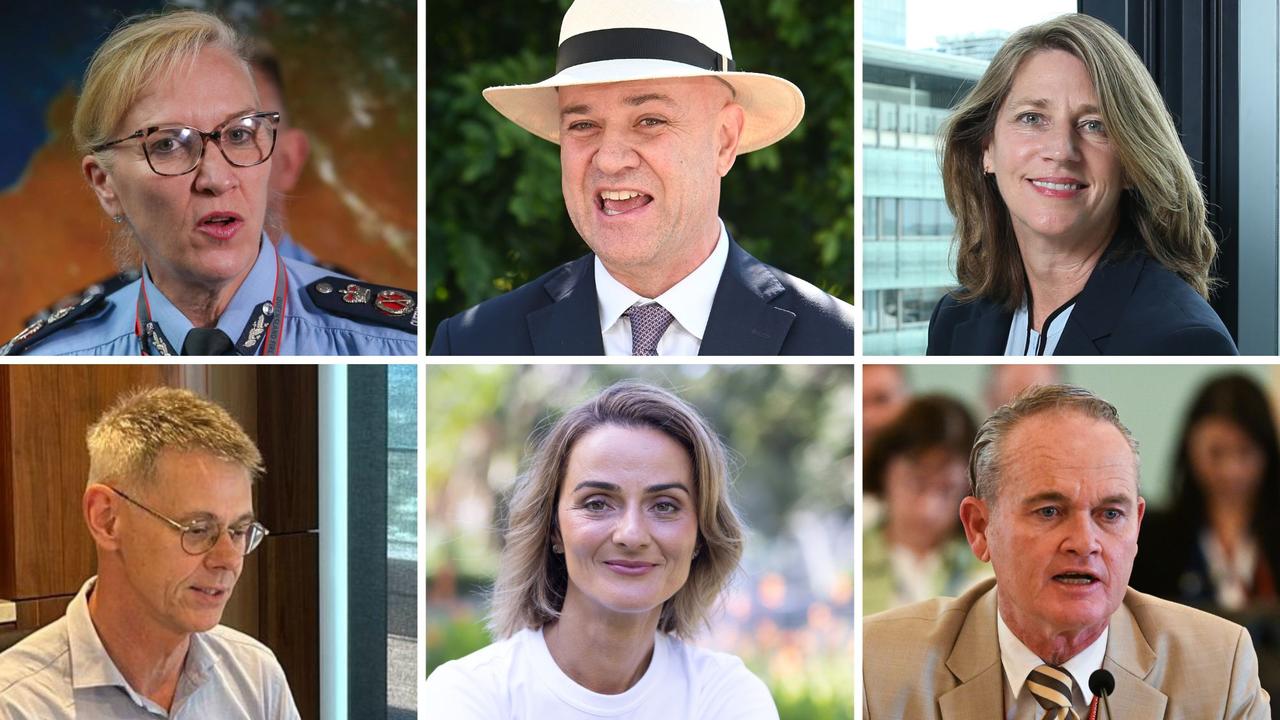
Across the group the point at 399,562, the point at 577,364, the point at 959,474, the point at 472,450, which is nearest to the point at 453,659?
the point at 399,562

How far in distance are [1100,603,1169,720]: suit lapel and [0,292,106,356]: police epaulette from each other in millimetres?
2194

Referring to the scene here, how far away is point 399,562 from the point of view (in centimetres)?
276

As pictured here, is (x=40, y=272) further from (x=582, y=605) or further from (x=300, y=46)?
(x=582, y=605)

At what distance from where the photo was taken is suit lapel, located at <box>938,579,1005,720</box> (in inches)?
103

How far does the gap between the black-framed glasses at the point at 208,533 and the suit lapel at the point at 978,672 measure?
139cm

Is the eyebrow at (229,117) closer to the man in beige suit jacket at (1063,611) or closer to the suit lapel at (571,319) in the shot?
the suit lapel at (571,319)

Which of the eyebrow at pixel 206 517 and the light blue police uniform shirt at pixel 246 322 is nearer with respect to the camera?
the eyebrow at pixel 206 517

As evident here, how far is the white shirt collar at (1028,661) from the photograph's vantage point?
2596 mm

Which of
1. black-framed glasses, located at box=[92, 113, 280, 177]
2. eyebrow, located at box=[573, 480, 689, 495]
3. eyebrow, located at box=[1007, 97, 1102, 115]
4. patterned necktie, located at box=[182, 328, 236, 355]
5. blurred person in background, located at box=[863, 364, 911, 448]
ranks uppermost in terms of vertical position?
eyebrow, located at box=[1007, 97, 1102, 115]

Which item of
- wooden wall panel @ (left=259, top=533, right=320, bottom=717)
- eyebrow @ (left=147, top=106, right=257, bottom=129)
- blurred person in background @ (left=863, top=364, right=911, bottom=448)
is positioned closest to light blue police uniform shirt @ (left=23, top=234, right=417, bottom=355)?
eyebrow @ (left=147, top=106, right=257, bottom=129)

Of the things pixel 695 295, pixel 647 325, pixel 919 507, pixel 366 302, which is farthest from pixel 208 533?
pixel 919 507

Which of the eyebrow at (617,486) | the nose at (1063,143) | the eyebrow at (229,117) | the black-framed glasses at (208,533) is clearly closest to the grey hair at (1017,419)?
the nose at (1063,143)

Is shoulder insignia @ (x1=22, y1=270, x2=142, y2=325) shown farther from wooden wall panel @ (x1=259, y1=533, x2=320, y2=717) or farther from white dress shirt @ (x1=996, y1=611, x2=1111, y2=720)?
white dress shirt @ (x1=996, y1=611, x2=1111, y2=720)

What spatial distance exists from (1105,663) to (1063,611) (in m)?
0.14
